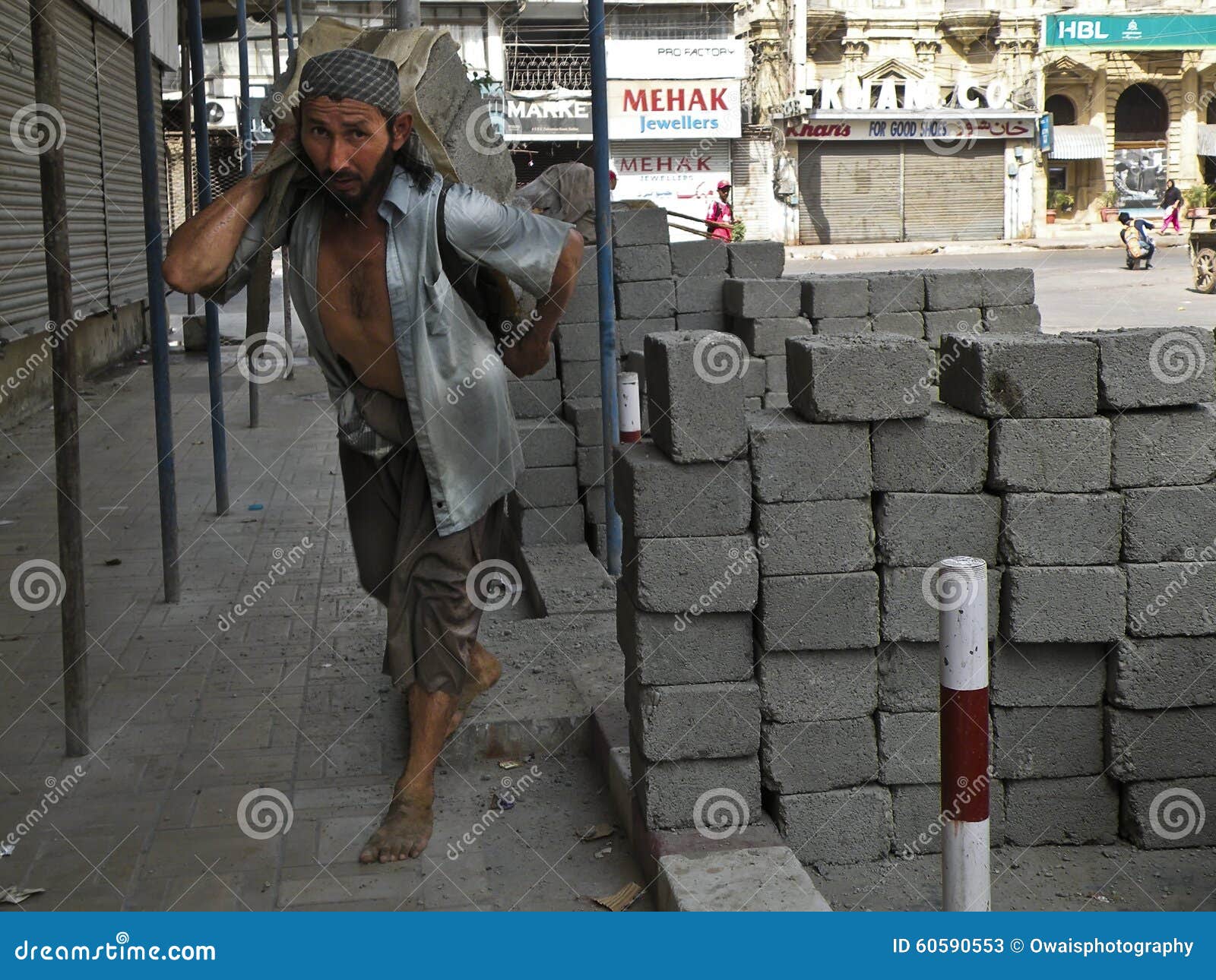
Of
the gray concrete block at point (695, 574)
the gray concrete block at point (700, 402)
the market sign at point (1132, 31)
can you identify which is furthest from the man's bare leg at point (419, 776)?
the market sign at point (1132, 31)

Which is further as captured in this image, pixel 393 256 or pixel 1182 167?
pixel 1182 167

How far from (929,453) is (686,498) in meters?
0.72

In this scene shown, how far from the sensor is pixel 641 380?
9.74 meters

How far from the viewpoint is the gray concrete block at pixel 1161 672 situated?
4160mm

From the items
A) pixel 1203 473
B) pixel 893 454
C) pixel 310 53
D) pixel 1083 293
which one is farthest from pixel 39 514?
pixel 1083 293

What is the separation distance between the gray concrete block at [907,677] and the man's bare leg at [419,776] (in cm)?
129

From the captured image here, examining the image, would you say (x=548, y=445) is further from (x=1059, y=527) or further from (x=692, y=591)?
(x=1059, y=527)

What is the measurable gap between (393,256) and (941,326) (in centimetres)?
835

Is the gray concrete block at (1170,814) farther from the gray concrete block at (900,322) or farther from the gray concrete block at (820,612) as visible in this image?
the gray concrete block at (900,322)

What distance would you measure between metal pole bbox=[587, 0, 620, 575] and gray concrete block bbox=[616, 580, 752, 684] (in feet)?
8.18

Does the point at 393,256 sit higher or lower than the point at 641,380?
higher

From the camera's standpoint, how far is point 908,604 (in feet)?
13.3

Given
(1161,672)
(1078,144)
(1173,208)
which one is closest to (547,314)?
(1161,672)

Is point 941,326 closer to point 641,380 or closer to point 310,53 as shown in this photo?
point 641,380
